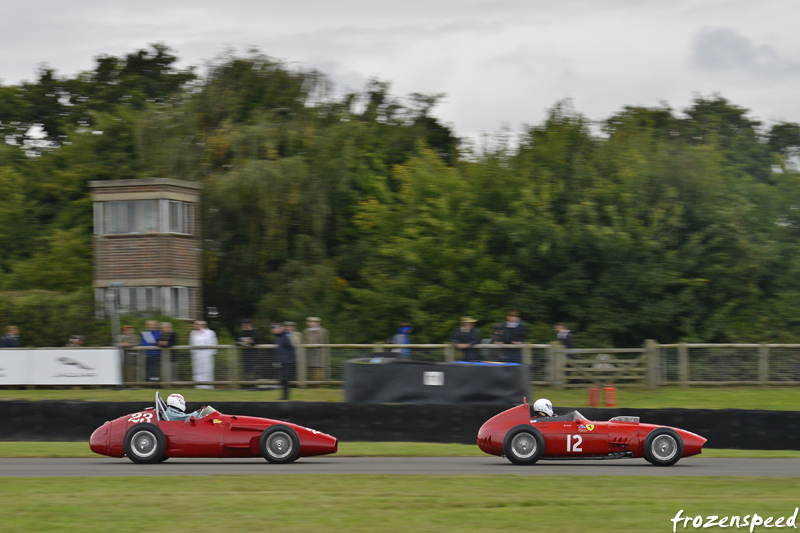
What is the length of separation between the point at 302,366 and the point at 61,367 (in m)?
5.22

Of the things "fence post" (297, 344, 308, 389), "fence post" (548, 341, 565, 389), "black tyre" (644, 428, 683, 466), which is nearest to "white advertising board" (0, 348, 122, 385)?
"fence post" (297, 344, 308, 389)

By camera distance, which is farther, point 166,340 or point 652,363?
point 652,363

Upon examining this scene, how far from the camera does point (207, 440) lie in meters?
14.4

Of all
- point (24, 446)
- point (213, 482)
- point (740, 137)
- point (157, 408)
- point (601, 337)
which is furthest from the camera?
point (740, 137)

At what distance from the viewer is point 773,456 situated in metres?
15.8

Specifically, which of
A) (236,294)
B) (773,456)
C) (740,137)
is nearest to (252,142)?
(236,294)

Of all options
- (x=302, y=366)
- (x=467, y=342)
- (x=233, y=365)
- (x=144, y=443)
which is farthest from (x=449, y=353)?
(x=144, y=443)

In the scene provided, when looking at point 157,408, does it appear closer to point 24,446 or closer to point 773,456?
point 24,446

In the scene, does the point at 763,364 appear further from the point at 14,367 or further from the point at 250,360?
the point at 14,367

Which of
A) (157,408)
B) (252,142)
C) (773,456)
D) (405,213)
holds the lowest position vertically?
(773,456)

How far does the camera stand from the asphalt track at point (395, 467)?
13281 mm

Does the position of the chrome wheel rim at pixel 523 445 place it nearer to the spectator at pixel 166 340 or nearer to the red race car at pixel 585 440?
the red race car at pixel 585 440

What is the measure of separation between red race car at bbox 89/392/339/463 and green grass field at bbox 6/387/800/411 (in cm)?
675

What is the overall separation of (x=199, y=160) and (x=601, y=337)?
44.3ft
